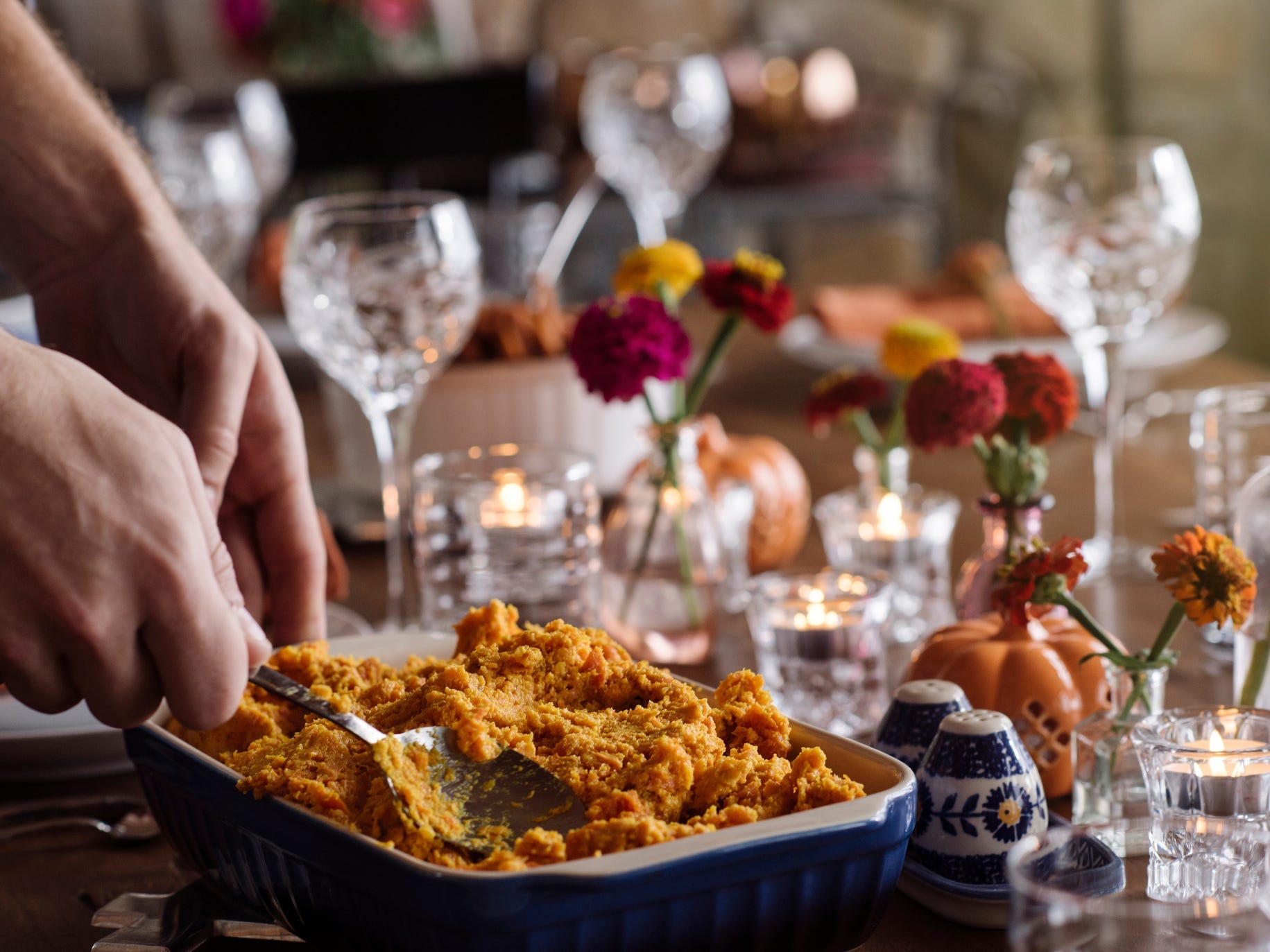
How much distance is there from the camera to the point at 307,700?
1.97 feet

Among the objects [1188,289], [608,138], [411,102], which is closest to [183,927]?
[608,138]

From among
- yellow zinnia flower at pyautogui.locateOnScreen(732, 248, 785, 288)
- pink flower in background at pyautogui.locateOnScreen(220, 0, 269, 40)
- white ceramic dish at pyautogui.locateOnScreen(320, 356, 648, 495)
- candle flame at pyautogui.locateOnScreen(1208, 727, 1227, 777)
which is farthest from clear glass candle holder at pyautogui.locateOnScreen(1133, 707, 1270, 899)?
pink flower in background at pyautogui.locateOnScreen(220, 0, 269, 40)

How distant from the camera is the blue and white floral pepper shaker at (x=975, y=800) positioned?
1.93ft

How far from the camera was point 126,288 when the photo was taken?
2.64 feet

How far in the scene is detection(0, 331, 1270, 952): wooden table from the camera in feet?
2.05

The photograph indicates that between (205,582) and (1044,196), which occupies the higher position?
(1044,196)

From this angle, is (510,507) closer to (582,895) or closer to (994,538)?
(994,538)

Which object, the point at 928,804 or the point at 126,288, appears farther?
the point at 126,288

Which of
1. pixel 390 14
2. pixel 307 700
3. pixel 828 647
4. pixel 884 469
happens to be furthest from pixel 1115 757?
pixel 390 14

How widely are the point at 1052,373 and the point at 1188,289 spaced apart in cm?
336

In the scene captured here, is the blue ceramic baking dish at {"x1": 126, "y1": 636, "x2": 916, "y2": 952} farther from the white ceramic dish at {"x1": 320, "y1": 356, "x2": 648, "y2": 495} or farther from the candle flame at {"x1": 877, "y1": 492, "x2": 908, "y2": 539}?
the white ceramic dish at {"x1": 320, "y1": 356, "x2": 648, "y2": 495}

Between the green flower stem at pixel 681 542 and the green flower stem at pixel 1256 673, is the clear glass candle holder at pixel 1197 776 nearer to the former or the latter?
the green flower stem at pixel 1256 673

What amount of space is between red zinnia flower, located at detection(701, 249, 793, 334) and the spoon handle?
0.44 m

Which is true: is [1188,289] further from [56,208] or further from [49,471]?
[49,471]
